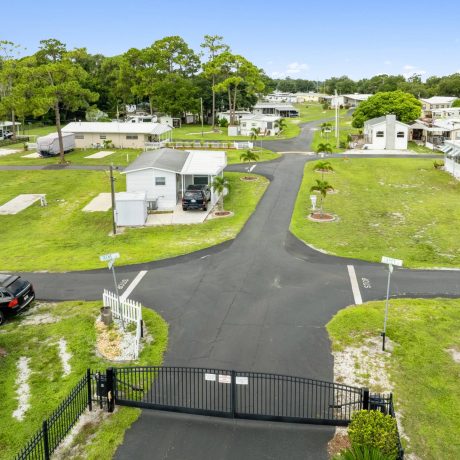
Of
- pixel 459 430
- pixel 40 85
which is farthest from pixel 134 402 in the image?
pixel 40 85

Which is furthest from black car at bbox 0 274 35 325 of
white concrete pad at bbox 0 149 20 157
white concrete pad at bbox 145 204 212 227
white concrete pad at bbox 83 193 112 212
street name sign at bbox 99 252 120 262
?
white concrete pad at bbox 0 149 20 157

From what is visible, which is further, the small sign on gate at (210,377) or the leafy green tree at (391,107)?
the leafy green tree at (391,107)

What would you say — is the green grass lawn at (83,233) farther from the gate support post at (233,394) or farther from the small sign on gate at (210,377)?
the gate support post at (233,394)

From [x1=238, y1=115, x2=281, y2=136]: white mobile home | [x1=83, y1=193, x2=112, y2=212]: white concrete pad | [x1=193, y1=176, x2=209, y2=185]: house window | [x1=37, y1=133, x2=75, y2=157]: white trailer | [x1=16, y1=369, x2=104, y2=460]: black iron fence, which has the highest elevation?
[x1=238, y1=115, x2=281, y2=136]: white mobile home

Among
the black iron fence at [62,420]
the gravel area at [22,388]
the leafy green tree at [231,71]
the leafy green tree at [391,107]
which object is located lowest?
the gravel area at [22,388]

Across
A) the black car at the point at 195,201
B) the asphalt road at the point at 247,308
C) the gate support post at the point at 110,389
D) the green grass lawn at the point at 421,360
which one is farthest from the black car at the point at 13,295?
the black car at the point at 195,201

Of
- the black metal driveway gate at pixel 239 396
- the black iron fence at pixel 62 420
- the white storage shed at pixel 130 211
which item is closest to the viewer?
the black iron fence at pixel 62 420

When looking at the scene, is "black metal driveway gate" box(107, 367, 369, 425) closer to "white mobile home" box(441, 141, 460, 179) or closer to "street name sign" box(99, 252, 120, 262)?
"street name sign" box(99, 252, 120, 262)
